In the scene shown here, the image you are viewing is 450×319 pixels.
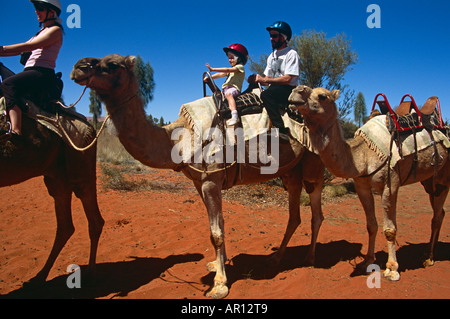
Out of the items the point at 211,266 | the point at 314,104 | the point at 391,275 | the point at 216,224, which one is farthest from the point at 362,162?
the point at 211,266

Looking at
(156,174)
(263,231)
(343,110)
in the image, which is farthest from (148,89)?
(263,231)

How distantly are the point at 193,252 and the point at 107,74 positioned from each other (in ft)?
11.8

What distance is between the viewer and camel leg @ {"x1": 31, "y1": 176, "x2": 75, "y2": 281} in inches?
175

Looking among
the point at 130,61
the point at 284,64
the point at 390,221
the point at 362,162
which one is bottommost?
the point at 390,221

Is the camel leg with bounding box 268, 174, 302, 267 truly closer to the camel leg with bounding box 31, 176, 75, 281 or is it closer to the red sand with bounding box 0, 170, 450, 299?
the red sand with bounding box 0, 170, 450, 299

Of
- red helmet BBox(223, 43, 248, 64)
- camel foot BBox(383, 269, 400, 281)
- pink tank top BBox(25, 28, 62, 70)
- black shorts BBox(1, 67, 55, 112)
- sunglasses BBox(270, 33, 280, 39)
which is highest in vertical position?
sunglasses BBox(270, 33, 280, 39)

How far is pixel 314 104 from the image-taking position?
12.4ft

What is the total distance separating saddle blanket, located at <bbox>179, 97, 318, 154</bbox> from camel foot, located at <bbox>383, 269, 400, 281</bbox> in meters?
1.97

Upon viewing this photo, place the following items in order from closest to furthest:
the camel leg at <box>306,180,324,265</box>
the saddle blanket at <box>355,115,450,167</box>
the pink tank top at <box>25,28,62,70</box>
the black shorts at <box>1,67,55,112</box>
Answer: the black shorts at <box>1,67,55,112</box>
the pink tank top at <box>25,28,62,70</box>
the saddle blanket at <box>355,115,450,167</box>
the camel leg at <box>306,180,324,265</box>

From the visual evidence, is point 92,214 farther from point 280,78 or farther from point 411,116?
point 411,116

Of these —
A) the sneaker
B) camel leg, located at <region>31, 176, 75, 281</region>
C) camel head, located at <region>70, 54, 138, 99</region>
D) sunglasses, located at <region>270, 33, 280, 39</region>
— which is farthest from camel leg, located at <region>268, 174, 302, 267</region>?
camel leg, located at <region>31, 176, 75, 281</region>

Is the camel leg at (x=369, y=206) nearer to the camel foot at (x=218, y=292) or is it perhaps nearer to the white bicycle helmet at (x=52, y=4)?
the camel foot at (x=218, y=292)

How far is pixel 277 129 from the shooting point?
14.4ft

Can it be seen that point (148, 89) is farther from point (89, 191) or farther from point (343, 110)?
point (89, 191)
